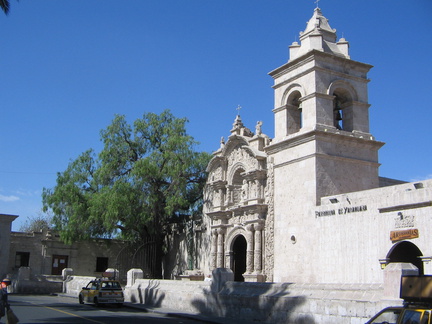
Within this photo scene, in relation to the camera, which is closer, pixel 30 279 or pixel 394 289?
pixel 394 289

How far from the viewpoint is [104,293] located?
2144cm

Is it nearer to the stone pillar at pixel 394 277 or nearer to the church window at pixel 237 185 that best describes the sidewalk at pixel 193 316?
→ the stone pillar at pixel 394 277

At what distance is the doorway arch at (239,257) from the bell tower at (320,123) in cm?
475

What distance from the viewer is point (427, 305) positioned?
8.12 meters

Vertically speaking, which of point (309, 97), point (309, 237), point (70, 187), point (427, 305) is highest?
point (309, 97)

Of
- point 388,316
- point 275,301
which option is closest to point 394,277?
point 388,316

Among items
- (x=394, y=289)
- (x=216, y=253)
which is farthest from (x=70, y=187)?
(x=394, y=289)

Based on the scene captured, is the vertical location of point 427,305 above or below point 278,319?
above

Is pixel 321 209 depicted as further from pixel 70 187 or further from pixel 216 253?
pixel 70 187

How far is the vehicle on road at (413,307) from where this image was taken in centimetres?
776

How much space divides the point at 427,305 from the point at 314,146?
14.6m

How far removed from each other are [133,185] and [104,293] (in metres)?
10.3

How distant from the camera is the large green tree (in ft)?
99.4

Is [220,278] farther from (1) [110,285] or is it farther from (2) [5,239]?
(2) [5,239]
